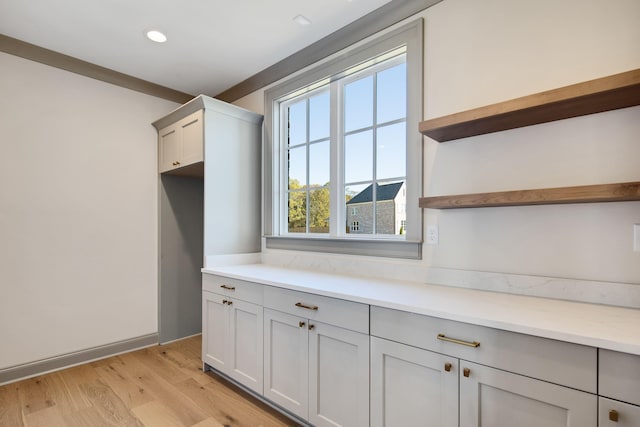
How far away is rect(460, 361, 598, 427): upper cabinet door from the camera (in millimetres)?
1019

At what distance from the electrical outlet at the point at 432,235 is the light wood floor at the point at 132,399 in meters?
1.37

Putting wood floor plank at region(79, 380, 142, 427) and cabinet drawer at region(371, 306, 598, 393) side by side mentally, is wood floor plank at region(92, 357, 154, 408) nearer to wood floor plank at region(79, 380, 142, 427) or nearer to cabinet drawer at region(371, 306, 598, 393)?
wood floor plank at region(79, 380, 142, 427)

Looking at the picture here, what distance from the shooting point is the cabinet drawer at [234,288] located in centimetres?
214

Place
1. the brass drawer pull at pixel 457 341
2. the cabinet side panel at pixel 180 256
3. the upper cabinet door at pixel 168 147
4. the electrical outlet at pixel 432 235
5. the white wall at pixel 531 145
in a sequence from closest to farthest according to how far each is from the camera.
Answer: the brass drawer pull at pixel 457 341, the white wall at pixel 531 145, the electrical outlet at pixel 432 235, the upper cabinet door at pixel 168 147, the cabinet side panel at pixel 180 256

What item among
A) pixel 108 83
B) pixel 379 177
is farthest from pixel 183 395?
pixel 108 83

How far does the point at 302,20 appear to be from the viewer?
2248mm

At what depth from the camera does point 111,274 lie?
2971mm

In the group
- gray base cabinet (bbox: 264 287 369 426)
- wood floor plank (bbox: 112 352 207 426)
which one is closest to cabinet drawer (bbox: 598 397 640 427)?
gray base cabinet (bbox: 264 287 369 426)

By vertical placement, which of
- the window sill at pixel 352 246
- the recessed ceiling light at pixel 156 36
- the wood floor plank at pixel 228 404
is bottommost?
the wood floor plank at pixel 228 404

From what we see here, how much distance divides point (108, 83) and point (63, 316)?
82.0 inches

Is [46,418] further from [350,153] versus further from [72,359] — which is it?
[350,153]

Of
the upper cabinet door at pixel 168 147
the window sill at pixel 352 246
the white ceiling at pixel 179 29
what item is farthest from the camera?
the upper cabinet door at pixel 168 147

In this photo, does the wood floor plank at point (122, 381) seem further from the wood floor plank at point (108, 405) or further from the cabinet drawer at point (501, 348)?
the cabinet drawer at point (501, 348)

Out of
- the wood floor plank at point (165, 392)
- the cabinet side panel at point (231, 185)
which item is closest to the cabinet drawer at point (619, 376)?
the wood floor plank at point (165, 392)
